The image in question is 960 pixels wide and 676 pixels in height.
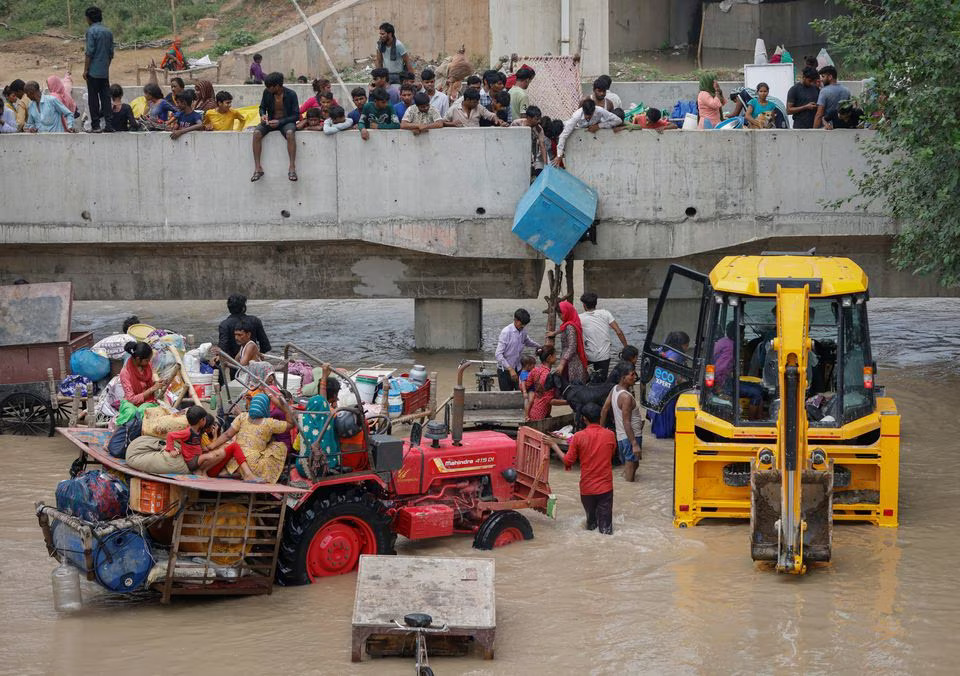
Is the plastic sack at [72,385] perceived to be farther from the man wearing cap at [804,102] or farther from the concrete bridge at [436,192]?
the man wearing cap at [804,102]

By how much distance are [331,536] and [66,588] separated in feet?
6.43

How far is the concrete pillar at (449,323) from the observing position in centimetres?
1844

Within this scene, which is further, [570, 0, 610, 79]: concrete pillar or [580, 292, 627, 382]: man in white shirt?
[570, 0, 610, 79]: concrete pillar

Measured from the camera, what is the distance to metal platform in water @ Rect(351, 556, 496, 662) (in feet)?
28.1

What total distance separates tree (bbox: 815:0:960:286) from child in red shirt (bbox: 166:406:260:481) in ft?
24.8

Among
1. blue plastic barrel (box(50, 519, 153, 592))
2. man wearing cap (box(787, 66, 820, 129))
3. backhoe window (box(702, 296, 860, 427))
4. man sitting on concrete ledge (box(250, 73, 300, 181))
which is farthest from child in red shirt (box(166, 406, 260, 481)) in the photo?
man wearing cap (box(787, 66, 820, 129))

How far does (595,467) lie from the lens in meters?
11.0

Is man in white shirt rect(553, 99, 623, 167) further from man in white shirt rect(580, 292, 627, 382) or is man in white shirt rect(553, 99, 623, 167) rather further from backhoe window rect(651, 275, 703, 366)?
man in white shirt rect(580, 292, 627, 382)

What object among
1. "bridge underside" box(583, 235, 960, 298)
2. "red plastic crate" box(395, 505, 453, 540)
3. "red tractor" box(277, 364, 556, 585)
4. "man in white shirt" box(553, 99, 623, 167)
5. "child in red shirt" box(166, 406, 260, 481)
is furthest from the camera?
"bridge underside" box(583, 235, 960, 298)

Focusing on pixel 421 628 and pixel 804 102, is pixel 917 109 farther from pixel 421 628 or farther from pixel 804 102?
pixel 421 628

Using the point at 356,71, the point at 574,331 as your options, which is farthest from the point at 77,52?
the point at 574,331

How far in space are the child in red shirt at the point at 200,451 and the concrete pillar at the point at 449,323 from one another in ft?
29.5

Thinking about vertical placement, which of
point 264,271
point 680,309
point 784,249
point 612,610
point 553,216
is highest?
point 553,216

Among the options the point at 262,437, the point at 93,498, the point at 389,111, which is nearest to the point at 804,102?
the point at 389,111
